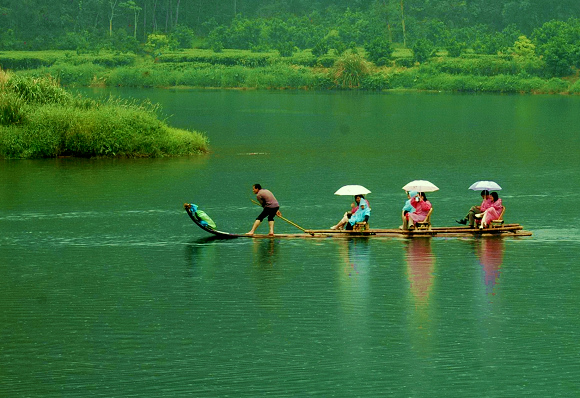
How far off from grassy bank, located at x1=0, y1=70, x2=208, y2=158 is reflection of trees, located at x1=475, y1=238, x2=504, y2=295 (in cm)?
2968

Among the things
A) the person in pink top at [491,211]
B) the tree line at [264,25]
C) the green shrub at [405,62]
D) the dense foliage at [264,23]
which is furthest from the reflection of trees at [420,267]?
the dense foliage at [264,23]

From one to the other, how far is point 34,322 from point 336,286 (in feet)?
27.6

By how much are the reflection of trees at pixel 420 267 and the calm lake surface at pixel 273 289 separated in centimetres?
10

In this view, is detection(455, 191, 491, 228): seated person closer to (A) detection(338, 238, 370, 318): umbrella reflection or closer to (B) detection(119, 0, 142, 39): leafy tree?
(A) detection(338, 238, 370, 318): umbrella reflection

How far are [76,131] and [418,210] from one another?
1156 inches

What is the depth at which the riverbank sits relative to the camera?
14738 centimetres

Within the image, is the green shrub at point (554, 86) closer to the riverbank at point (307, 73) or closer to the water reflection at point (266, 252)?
the riverbank at point (307, 73)

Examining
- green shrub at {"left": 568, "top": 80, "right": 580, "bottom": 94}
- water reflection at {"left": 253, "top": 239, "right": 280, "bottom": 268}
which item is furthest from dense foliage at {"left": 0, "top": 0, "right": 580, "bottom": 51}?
water reflection at {"left": 253, "top": 239, "right": 280, "bottom": 268}

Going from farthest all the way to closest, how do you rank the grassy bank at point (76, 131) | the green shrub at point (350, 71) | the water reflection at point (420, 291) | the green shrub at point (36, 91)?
1. the green shrub at point (350, 71)
2. the green shrub at point (36, 91)
3. the grassy bank at point (76, 131)
4. the water reflection at point (420, 291)

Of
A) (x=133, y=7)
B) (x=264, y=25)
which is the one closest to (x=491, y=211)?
(x=264, y=25)

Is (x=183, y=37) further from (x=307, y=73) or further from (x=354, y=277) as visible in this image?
(x=354, y=277)

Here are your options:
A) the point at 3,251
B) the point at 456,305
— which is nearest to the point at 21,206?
the point at 3,251

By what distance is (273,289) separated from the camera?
32250mm

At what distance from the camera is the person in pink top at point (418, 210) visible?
38.8 meters
